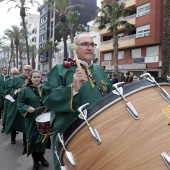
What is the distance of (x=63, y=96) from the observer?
206cm

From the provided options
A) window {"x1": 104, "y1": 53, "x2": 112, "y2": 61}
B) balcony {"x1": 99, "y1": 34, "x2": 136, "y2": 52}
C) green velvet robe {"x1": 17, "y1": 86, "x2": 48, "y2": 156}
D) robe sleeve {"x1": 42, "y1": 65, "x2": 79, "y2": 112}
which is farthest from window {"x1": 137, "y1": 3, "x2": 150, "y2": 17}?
robe sleeve {"x1": 42, "y1": 65, "x2": 79, "y2": 112}

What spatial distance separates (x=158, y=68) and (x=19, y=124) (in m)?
21.2

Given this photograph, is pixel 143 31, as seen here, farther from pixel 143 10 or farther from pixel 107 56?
pixel 107 56

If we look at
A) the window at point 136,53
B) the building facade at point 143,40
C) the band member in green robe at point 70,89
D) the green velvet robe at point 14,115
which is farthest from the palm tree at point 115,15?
the band member in green robe at point 70,89

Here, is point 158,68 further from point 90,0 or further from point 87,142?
point 90,0

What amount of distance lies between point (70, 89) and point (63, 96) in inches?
3.5

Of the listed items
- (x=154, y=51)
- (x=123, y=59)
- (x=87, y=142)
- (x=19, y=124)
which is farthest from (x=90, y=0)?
(x=87, y=142)

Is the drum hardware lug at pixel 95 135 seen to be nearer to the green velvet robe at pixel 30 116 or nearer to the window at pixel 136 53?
the green velvet robe at pixel 30 116

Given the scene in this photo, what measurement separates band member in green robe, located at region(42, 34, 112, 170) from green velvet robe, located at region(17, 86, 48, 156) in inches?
77.4

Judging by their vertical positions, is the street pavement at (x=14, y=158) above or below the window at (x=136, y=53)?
below

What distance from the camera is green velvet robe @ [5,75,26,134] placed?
5.88 meters

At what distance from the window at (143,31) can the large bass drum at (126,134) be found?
25583 millimetres

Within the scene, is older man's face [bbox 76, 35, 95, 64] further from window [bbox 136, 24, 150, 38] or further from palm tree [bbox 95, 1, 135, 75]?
window [bbox 136, 24, 150, 38]

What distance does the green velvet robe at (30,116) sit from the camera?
13.9 feet
